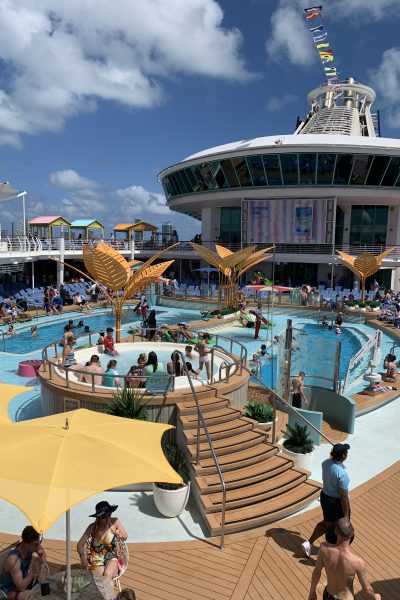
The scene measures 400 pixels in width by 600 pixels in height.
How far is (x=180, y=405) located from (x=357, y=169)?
1364 inches

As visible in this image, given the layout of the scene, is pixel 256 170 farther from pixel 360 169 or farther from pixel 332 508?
pixel 332 508

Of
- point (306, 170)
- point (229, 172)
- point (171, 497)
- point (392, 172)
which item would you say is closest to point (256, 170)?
point (229, 172)

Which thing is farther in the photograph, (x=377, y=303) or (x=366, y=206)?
(x=366, y=206)

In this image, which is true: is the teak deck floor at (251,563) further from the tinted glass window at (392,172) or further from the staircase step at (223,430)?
the tinted glass window at (392,172)

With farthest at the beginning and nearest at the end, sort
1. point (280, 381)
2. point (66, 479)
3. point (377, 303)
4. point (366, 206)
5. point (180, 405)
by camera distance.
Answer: point (366, 206), point (377, 303), point (280, 381), point (180, 405), point (66, 479)

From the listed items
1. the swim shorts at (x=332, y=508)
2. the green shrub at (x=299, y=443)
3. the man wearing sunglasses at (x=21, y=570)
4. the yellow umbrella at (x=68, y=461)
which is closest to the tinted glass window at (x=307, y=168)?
the green shrub at (x=299, y=443)

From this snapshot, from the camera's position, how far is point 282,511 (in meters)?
7.04

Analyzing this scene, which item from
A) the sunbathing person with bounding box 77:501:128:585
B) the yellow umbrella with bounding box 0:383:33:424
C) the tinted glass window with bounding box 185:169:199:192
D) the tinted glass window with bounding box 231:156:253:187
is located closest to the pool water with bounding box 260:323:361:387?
the yellow umbrella with bounding box 0:383:33:424

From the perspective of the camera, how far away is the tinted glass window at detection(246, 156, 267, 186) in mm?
39438

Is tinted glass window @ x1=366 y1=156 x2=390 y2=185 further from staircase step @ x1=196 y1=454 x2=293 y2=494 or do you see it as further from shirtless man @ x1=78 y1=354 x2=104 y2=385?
staircase step @ x1=196 y1=454 x2=293 y2=494

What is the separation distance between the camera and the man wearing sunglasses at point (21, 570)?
4.51m

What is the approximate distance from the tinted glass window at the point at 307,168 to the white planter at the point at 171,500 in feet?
117

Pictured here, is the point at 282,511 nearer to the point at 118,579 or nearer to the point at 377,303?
the point at 118,579

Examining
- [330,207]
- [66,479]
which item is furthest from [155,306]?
[66,479]
